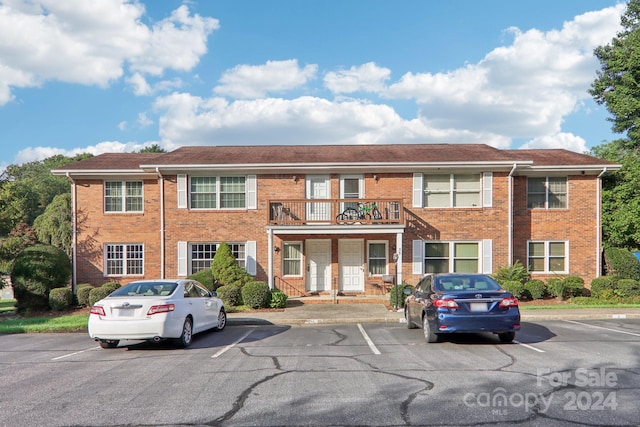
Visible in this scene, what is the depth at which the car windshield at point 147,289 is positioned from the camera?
34.1 feet

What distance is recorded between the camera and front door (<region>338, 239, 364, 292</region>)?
67.3 ft

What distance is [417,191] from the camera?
799 inches

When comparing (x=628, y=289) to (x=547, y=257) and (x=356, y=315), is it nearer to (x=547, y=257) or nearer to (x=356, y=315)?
(x=547, y=257)

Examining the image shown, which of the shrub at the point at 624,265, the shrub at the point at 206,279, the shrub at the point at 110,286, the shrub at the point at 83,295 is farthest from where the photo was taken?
the shrub at the point at 624,265

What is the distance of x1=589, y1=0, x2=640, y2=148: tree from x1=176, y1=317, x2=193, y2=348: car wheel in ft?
80.6

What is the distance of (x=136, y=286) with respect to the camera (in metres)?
10.8

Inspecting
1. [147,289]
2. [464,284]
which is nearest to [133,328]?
[147,289]

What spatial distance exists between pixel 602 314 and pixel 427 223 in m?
6.97

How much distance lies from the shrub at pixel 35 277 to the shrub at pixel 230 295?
662cm

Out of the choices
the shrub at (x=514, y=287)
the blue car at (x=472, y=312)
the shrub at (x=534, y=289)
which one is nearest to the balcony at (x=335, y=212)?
the shrub at (x=514, y=287)

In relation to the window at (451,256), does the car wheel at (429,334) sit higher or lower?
lower

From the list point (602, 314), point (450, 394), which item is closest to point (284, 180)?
point (602, 314)

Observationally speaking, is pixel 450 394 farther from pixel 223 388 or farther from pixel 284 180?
pixel 284 180

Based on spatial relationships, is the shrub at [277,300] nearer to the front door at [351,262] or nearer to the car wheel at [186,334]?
the front door at [351,262]
